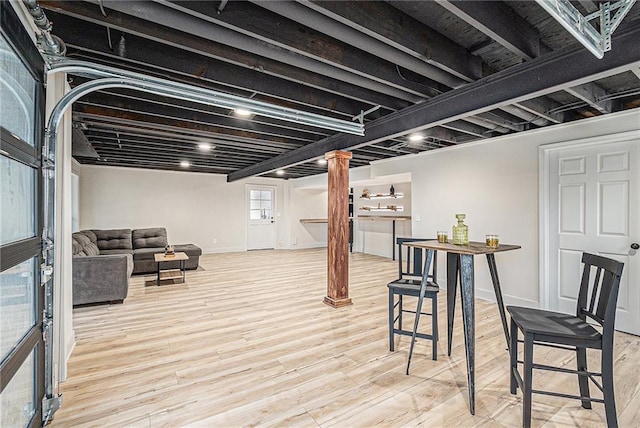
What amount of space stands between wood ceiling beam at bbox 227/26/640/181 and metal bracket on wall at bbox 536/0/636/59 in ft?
0.37

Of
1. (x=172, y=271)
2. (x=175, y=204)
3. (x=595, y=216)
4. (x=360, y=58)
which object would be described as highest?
(x=360, y=58)

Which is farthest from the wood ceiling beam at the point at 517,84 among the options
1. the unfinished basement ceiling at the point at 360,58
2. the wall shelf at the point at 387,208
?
the wall shelf at the point at 387,208

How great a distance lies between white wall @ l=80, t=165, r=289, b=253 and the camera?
7.39m

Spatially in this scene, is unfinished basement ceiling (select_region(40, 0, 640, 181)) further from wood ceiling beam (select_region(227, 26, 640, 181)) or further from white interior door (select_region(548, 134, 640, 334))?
white interior door (select_region(548, 134, 640, 334))

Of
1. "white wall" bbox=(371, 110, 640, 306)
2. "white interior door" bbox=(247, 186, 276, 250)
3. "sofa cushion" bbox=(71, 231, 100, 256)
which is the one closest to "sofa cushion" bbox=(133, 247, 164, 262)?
"sofa cushion" bbox=(71, 231, 100, 256)

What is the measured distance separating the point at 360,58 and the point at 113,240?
21.4ft

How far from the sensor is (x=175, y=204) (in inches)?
328

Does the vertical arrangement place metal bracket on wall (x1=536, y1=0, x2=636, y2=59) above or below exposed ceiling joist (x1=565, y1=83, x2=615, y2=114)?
below

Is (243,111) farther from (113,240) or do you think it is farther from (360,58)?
(113,240)

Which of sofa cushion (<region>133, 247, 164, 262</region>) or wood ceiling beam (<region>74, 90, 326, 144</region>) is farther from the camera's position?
sofa cushion (<region>133, 247, 164, 262</region>)

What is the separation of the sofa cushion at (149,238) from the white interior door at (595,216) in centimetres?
712

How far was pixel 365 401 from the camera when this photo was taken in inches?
81.5

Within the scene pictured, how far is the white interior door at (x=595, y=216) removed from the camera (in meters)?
3.17

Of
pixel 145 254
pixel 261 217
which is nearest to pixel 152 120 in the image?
pixel 145 254
